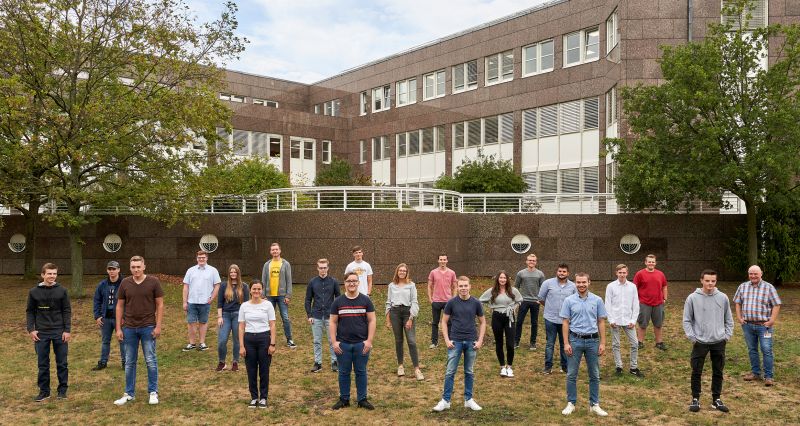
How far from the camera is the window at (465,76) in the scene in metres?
35.2

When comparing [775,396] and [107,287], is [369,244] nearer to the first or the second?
[107,287]

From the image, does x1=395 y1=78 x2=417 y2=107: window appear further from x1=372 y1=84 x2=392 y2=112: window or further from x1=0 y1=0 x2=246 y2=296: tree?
x1=0 y1=0 x2=246 y2=296: tree

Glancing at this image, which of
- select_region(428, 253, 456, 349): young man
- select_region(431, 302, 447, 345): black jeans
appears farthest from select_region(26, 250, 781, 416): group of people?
select_region(431, 302, 447, 345): black jeans

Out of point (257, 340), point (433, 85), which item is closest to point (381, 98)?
point (433, 85)

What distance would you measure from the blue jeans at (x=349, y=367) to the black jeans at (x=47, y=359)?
4.03 metres

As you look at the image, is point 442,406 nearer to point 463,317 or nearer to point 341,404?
point 463,317

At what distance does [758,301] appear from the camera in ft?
32.5

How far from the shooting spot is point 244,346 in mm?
8648

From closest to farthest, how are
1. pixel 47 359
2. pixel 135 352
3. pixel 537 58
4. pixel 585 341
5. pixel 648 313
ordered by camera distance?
pixel 585 341
pixel 135 352
pixel 47 359
pixel 648 313
pixel 537 58

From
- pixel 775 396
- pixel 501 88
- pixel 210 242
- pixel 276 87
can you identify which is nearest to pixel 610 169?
pixel 501 88

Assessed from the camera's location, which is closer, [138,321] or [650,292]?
[138,321]

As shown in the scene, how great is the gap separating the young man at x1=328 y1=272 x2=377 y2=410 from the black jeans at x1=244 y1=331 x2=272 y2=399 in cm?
92

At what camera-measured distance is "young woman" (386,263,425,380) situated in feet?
33.5

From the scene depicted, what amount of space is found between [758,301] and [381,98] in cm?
3360
